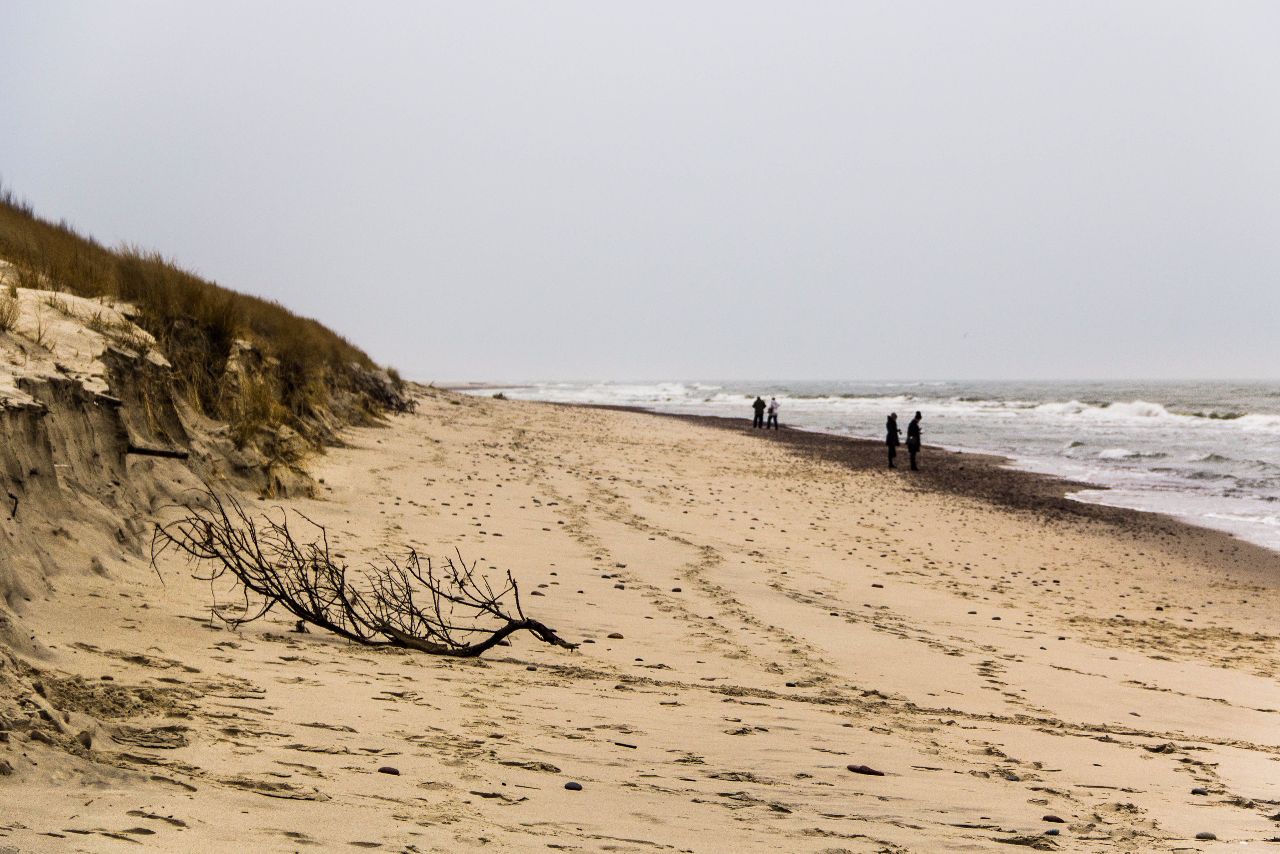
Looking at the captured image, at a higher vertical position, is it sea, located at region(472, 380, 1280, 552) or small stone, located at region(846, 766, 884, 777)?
sea, located at region(472, 380, 1280, 552)

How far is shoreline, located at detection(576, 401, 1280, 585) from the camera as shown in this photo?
44.9ft

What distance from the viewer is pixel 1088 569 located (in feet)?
39.6

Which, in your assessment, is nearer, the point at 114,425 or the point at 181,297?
the point at 114,425

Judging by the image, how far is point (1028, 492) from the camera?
797 inches

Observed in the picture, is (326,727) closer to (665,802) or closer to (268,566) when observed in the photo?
(665,802)

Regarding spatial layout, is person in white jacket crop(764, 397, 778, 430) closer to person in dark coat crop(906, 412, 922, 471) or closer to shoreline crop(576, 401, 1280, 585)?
shoreline crop(576, 401, 1280, 585)

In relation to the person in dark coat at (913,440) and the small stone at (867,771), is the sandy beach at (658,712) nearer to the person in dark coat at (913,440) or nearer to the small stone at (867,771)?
the small stone at (867,771)

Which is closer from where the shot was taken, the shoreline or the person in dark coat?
the shoreline

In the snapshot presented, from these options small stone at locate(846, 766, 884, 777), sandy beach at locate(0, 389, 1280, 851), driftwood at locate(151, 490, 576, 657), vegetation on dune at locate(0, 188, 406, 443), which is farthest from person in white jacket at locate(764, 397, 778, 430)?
small stone at locate(846, 766, 884, 777)

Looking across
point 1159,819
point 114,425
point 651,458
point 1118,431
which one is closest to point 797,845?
point 1159,819

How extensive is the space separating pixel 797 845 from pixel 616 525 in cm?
837

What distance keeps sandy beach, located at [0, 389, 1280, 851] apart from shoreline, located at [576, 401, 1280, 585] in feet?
11.0

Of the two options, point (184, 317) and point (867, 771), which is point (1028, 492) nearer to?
point (184, 317)

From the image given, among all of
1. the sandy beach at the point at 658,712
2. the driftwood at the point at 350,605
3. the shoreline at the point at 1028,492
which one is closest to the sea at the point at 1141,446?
the shoreline at the point at 1028,492
